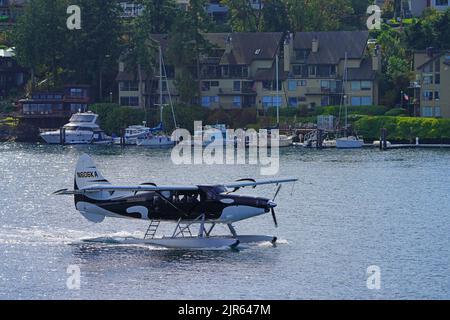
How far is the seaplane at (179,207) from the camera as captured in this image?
5666 cm

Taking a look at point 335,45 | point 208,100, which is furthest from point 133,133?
point 335,45

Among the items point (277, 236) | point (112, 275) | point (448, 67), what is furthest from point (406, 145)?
point (112, 275)

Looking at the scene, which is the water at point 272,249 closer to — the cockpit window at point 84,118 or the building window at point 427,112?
the building window at point 427,112

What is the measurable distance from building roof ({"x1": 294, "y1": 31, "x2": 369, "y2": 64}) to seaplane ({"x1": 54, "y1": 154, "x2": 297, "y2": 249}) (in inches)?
2532

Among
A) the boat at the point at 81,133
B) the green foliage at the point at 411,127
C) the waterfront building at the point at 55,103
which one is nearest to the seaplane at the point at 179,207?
the green foliage at the point at 411,127

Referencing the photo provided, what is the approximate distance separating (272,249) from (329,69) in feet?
221

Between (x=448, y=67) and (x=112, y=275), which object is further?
(x=448, y=67)

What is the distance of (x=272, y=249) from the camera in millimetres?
57219

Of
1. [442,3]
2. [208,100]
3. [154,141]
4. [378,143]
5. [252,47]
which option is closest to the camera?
[378,143]

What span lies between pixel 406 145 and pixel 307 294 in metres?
66.2

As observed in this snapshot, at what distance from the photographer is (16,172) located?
94375mm

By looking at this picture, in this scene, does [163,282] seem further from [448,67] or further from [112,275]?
[448,67]

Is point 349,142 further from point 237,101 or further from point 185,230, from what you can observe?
point 185,230

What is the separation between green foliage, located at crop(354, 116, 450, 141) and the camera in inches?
4513
